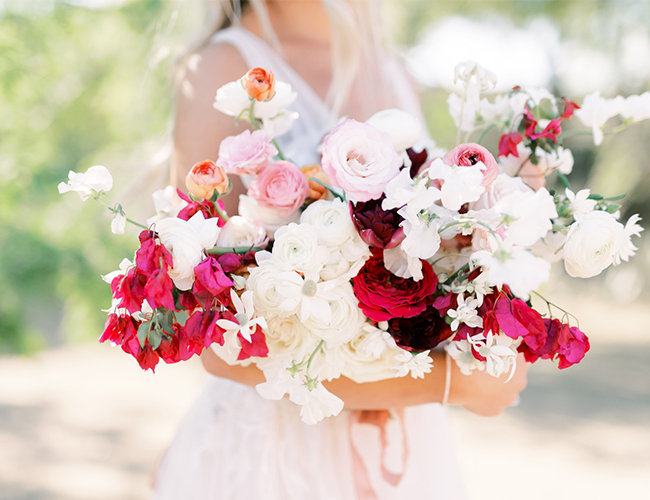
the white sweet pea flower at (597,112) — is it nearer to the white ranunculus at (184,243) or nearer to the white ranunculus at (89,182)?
the white ranunculus at (184,243)

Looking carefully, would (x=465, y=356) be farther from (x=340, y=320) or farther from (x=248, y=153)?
(x=248, y=153)

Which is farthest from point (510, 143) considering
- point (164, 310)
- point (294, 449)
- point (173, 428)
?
point (173, 428)

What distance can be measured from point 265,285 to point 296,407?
2.02 ft

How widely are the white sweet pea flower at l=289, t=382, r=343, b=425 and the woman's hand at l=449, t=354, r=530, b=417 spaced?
0.39 metres

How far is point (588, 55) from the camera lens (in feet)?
27.8

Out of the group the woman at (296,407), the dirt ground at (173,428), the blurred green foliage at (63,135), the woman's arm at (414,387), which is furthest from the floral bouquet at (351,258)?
the dirt ground at (173,428)

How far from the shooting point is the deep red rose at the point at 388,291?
0.90m

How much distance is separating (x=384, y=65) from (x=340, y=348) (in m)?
1.11

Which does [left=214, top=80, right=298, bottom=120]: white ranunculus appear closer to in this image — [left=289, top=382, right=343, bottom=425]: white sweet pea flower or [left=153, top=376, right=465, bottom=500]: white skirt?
[left=289, top=382, right=343, bottom=425]: white sweet pea flower

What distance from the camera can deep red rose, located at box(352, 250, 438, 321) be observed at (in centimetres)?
90

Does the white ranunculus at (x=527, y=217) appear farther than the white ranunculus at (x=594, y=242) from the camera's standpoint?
No

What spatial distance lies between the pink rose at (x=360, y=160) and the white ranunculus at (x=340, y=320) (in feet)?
0.54

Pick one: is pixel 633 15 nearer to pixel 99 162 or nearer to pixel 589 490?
pixel 589 490

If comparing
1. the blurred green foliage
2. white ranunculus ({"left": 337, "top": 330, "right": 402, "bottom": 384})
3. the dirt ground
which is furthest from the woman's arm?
the dirt ground
